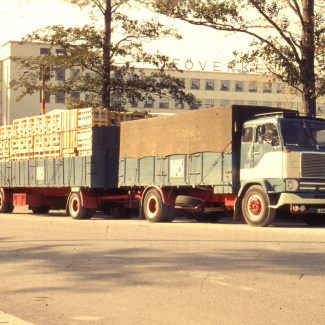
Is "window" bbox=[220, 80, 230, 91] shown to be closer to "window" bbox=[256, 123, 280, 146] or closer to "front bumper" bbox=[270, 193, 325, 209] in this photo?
"window" bbox=[256, 123, 280, 146]

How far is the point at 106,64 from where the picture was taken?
1398 inches

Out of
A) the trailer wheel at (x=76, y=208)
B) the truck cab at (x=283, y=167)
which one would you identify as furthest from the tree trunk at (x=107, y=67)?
the truck cab at (x=283, y=167)

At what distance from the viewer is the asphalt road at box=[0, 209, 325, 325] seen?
683 centimetres

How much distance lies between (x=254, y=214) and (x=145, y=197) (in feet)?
15.5

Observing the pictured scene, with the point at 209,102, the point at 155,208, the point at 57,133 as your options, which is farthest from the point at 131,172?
the point at 209,102

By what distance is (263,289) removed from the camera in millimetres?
8125

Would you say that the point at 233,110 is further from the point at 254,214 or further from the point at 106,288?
the point at 106,288

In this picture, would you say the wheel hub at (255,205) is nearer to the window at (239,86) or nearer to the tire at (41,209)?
the tire at (41,209)

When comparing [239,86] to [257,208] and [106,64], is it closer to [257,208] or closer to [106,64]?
[106,64]

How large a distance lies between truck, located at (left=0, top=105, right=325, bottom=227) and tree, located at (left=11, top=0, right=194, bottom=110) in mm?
8797

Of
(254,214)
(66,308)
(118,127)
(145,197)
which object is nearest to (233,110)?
(254,214)

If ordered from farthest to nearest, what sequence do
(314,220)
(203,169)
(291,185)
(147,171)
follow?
1. (147,171)
2. (314,220)
3. (203,169)
4. (291,185)

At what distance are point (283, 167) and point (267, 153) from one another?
25.5 inches

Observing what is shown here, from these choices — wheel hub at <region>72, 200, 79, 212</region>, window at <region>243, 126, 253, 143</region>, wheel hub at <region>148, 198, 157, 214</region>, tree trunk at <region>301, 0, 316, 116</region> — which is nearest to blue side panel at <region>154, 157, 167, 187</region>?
wheel hub at <region>148, 198, 157, 214</region>
